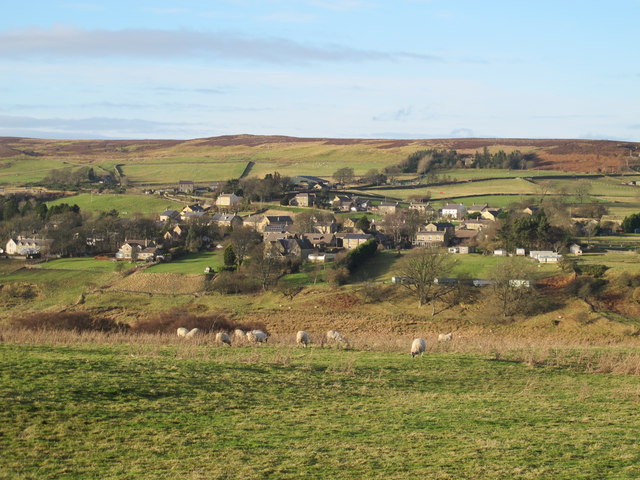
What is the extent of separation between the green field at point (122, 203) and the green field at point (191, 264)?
100ft

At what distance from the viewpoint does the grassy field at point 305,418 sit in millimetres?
12195

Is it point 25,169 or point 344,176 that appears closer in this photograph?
point 344,176

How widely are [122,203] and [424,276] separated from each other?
6970cm

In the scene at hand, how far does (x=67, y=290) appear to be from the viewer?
60875 millimetres

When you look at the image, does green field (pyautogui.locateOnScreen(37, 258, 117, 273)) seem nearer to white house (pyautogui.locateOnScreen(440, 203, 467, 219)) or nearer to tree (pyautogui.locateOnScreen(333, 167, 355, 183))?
white house (pyautogui.locateOnScreen(440, 203, 467, 219))

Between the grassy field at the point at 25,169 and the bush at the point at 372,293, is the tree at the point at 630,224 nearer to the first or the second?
the bush at the point at 372,293

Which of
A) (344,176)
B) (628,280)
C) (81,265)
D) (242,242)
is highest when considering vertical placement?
(344,176)

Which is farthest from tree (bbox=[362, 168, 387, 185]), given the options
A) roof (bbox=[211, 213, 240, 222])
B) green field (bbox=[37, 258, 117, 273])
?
green field (bbox=[37, 258, 117, 273])

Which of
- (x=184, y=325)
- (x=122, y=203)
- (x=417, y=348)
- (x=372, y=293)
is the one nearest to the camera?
(x=417, y=348)

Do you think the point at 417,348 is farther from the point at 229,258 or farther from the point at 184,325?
the point at 229,258

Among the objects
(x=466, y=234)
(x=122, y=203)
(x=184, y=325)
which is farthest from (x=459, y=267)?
(x=122, y=203)

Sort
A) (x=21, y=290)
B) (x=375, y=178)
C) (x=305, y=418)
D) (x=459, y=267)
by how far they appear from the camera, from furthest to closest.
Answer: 1. (x=375, y=178)
2. (x=459, y=267)
3. (x=21, y=290)
4. (x=305, y=418)

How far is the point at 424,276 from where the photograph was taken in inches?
2093

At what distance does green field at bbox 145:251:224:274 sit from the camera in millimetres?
65881
